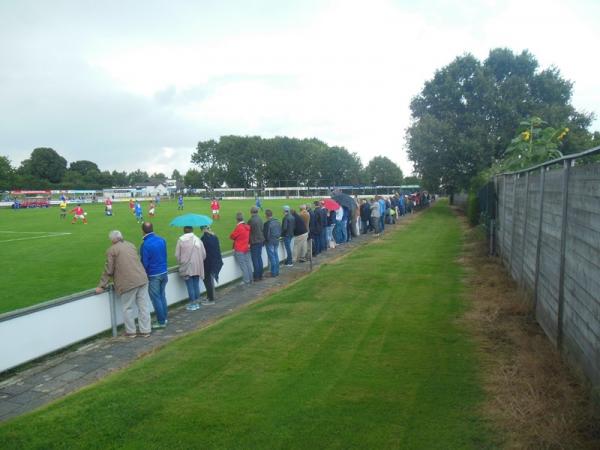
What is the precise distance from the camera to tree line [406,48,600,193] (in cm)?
3622

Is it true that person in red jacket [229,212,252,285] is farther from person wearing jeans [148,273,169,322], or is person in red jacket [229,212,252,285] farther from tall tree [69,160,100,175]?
tall tree [69,160,100,175]

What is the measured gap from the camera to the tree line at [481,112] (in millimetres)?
36219

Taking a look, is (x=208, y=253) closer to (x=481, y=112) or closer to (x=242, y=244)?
(x=242, y=244)

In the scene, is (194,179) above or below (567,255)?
above

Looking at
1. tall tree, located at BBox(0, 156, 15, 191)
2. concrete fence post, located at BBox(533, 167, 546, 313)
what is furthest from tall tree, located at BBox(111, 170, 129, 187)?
concrete fence post, located at BBox(533, 167, 546, 313)

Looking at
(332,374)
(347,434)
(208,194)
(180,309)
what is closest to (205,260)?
(180,309)

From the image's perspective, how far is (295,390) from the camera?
15.1 ft

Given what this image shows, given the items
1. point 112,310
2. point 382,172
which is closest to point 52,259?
point 112,310

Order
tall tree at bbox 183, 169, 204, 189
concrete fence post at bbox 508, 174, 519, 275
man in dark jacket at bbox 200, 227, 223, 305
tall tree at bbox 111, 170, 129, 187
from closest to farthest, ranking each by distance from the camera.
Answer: concrete fence post at bbox 508, 174, 519, 275 → man in dark jacket at bbox 200, 227, 223, 305 → tall tree at bbox 183, 169, 204, 189 → tall tree at bbox 111, 170, 129, 187

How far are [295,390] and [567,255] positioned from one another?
10.2ft

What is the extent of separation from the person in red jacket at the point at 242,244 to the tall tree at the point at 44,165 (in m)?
113

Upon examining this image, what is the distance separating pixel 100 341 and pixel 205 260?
9.27ft

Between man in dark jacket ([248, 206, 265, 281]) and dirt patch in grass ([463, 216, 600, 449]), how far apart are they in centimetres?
553

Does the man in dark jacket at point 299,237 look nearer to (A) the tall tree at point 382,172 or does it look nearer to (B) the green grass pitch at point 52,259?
(B) the green grass pitch at point 52,259
